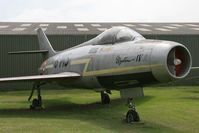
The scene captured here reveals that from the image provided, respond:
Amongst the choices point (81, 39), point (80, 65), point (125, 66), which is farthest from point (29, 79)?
point (81, 39)

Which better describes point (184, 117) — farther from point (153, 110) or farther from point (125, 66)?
point (125, 66)

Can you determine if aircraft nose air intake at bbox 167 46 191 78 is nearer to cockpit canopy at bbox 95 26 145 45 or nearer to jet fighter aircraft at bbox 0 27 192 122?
jet fighter aircraft at bbox 0 27 192 122

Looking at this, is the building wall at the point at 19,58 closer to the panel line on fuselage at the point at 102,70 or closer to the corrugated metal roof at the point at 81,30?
the corrugated metal roof at the point at 81,30

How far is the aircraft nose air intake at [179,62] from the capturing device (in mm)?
11695

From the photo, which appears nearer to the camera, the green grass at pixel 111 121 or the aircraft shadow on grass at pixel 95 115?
the green grass at pixel 111 121

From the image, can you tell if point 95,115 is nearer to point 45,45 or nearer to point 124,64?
point 124,64

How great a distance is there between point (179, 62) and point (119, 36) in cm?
290

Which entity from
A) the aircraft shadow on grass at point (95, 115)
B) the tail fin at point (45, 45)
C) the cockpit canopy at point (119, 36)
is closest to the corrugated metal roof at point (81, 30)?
the tail fin at point (45, 45)

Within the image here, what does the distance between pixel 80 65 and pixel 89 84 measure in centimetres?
99

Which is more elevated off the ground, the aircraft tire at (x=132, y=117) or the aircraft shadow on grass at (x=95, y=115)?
the aircraft tire at (x=132, y=117)

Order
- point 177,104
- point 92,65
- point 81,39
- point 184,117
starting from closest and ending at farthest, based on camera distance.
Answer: point 184,117
point 92,65
point 177,104
point 81,39

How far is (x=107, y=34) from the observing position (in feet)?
48.4

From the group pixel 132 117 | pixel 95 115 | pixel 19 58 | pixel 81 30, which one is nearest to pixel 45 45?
pixel 95 115

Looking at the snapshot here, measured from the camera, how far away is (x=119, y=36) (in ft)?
46.1
